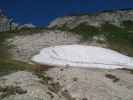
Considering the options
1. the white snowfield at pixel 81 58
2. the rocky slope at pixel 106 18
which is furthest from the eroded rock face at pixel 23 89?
the rocky slope at pixel 106 18

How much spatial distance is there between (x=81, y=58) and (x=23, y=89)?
2018 cm

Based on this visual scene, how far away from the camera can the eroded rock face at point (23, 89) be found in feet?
89.0

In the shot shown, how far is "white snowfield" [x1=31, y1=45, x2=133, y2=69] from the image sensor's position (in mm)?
44300

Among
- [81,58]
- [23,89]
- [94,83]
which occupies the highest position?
[23,89]

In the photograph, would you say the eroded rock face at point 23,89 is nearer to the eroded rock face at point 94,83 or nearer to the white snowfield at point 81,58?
the eroded rock face at point 94,83

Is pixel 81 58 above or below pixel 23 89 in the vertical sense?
below

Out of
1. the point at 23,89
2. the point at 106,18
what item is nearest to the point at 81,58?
the point at 23,89

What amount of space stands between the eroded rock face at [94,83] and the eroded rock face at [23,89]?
2.33 m

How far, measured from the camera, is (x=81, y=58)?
47562 millimetres

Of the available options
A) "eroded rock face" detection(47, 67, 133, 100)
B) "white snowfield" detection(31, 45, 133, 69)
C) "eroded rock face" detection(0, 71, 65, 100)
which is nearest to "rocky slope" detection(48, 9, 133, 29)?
"white snowfield" detection(31, 45, 133, 69)

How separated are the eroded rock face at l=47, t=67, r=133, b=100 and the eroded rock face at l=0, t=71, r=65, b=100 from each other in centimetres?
233

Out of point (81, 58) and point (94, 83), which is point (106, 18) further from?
point (94, 83)

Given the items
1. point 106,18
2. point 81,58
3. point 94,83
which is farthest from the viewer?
point 106,18

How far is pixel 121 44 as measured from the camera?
64125mm
